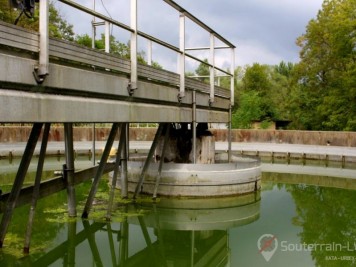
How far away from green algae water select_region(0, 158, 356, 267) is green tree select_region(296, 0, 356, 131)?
1969cm

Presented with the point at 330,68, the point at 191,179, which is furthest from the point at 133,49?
the point at 330,68

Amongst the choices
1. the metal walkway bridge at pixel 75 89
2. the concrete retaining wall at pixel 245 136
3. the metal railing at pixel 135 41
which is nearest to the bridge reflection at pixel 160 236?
the metal walkway bridge at pixel 75 89

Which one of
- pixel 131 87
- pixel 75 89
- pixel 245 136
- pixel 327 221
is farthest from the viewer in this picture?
pixel 245 136

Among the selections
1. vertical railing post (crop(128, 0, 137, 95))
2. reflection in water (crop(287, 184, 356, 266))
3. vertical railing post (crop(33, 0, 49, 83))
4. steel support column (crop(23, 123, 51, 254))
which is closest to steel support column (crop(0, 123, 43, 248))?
steel support column (crop(23, 123, 51, 254))

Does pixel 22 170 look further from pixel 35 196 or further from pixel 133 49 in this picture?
pixel 133 49

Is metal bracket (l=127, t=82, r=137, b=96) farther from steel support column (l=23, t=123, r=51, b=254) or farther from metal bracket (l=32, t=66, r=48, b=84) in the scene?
metal bracket (l=32, t=66, r=48, b=84)

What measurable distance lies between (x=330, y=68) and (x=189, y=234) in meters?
27.9

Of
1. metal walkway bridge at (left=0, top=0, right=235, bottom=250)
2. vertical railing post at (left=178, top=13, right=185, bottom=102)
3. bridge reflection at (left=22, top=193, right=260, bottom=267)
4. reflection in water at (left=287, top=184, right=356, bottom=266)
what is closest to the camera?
metal walkway bridge at (left=0, top=0, right=235, bottom=250)

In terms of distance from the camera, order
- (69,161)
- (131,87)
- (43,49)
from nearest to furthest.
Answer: (43,49) → (131,87) → (69,161)

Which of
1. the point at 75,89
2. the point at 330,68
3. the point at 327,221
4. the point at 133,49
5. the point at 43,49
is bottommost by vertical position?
the point at 327,221

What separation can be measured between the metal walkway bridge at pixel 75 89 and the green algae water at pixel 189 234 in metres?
0.68

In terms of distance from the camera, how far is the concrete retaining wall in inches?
939

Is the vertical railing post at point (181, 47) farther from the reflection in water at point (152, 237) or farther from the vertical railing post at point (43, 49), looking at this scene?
the vertical railing post at point (43, 49)

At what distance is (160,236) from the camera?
29.0 feet
